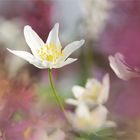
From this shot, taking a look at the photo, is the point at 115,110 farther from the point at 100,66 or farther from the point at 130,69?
the point at 100,66

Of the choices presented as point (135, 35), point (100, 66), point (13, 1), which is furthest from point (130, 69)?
point (13, 1)

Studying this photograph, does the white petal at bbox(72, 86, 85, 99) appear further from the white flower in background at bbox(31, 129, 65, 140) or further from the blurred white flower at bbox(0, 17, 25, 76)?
the blurred white flower at bbox(0, 17, 25, 76)

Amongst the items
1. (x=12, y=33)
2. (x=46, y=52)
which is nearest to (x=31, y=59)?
(x=46, y=52)

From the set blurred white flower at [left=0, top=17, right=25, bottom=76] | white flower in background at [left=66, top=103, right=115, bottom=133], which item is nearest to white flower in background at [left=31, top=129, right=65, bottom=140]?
white flower in background at [left=66, top=103, right=115, bottom=133]

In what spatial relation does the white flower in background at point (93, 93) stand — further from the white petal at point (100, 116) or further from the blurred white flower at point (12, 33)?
the blurred white flower at point (12, 33)

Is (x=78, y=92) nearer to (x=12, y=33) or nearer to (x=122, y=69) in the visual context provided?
(x=122, y=69)
